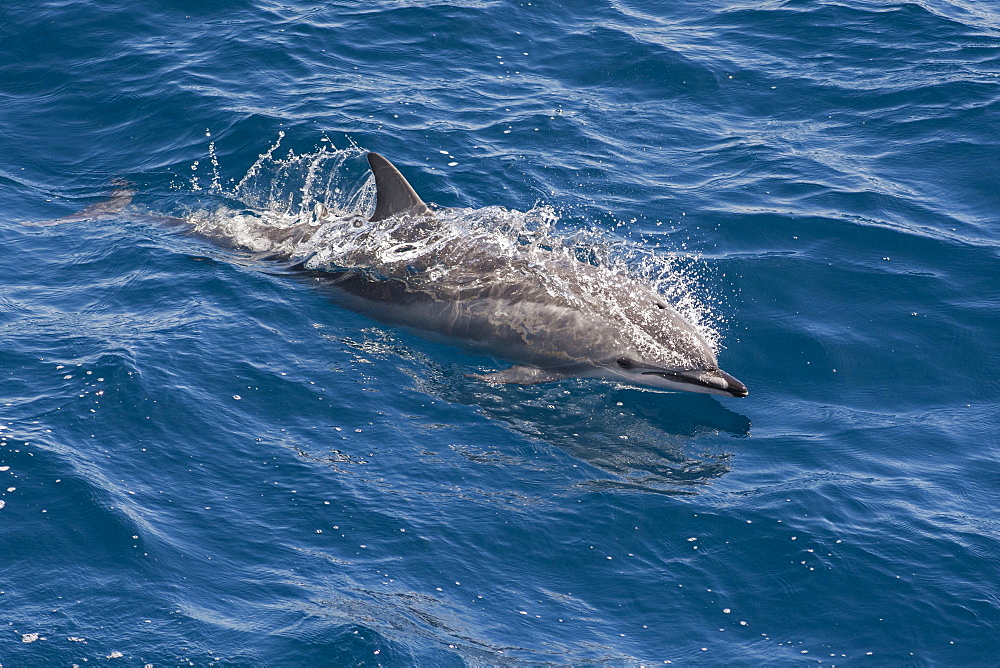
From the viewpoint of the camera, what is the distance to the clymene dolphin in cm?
1242

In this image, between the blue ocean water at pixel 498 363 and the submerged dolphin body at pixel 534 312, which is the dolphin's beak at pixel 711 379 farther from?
the blue ocean water at pixel 498 363

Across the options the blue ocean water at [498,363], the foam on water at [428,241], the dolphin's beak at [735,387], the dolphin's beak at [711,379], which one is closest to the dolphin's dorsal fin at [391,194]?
the foam on water at [428,241]

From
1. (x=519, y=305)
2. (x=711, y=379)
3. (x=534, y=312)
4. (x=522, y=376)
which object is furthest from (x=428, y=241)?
(x=711, y=379)

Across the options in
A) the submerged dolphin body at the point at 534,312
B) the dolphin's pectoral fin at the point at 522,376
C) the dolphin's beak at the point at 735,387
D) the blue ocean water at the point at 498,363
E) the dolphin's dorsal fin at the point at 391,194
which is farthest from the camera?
the dolphin's dorsal fin at the point at 391,194

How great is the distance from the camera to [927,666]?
9.17 meters

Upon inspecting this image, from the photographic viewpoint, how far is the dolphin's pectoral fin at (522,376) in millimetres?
12289

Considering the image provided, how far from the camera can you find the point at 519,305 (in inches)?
508

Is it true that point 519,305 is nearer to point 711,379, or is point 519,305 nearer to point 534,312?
point 534,312

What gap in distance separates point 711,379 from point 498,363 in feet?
8.13

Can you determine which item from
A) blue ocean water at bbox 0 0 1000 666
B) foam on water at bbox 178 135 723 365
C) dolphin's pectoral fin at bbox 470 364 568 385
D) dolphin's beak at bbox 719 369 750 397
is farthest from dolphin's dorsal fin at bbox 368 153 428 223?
dolphin's beak at bbox 719 369 750 397

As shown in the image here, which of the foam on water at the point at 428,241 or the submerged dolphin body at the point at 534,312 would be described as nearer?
the submerged dolphin body at the point at 534,312

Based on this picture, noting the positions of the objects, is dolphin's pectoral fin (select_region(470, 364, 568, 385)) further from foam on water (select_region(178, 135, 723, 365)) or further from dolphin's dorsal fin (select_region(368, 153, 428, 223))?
dolphin's dorsal fin (select_region(368, 153, 428, 223))

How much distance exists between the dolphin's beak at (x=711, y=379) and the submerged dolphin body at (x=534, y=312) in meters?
0.01

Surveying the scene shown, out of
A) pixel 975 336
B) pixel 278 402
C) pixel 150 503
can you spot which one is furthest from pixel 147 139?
pixel 975 336
